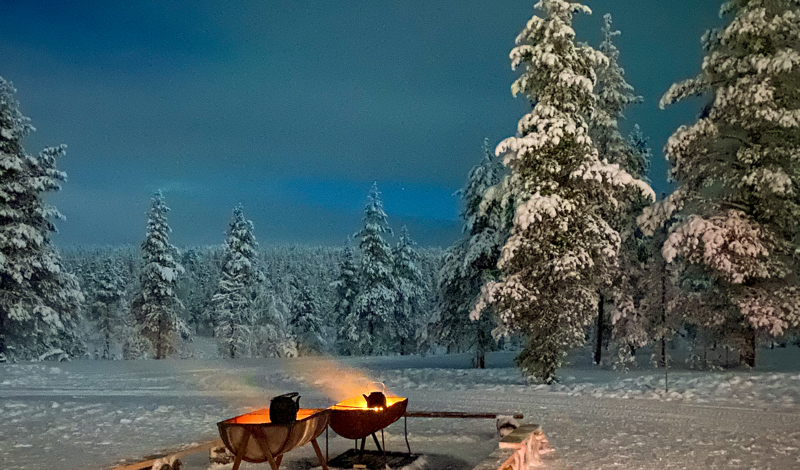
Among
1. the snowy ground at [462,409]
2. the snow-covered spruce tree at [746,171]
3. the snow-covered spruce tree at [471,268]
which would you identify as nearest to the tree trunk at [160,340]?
the snowy ground at [462,409]

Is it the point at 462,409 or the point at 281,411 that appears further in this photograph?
the point at 462,409

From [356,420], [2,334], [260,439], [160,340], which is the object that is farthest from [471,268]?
[160,340]

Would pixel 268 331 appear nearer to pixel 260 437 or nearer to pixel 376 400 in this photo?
pixel 376 400

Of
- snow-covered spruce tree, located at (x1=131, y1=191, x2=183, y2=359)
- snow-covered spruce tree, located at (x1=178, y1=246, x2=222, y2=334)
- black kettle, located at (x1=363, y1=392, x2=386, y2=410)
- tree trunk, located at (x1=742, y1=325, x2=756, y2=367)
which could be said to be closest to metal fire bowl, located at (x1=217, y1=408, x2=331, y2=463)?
black kettle, located at (x1=363, y1=392, x2=386, y2=410)

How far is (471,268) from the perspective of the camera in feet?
88.1

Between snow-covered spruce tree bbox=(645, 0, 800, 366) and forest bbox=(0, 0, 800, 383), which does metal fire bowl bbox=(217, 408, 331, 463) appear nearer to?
forest bbox=(0, 0, 800, 383)

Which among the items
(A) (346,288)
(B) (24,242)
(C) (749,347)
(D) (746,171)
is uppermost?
(D) (746,171)

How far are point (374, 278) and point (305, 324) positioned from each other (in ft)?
29.5

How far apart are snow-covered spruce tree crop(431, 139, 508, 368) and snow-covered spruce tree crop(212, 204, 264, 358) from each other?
14.5 m

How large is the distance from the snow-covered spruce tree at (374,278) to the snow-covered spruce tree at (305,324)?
6.53m

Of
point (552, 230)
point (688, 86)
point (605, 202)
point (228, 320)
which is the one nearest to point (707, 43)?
point (688, 86)

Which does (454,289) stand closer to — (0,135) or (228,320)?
(228,320)

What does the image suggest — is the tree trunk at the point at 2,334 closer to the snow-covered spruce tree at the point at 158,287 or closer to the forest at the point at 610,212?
the forest at the point at 610,212

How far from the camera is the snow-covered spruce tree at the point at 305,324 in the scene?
45.8m
